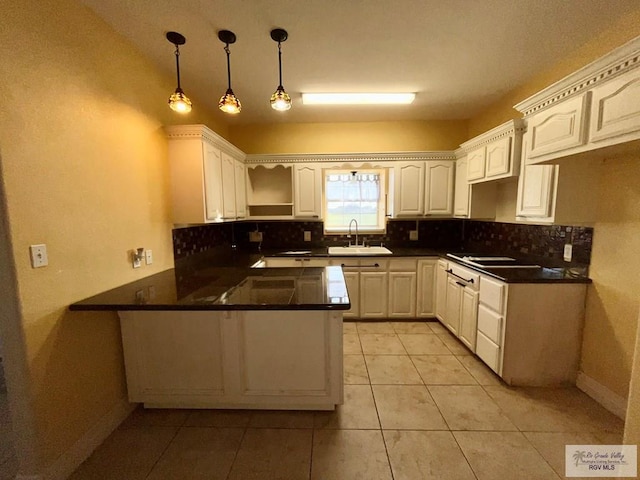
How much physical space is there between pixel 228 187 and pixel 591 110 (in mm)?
2963

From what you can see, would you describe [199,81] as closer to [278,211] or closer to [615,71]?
[278,211]

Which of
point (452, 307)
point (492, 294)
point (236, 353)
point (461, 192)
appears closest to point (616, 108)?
point (492, 294)

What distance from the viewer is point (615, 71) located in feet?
4.58

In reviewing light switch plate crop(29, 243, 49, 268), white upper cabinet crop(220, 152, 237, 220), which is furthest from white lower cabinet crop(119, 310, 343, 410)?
white upper cabinet crop(220, 152, 237, 220)

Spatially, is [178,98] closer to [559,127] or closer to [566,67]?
[559,127]

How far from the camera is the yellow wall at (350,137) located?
352 cm

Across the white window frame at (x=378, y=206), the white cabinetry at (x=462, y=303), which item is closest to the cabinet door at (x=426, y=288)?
the white cabinetry at (x=462, y=303)

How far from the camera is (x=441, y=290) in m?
3.12

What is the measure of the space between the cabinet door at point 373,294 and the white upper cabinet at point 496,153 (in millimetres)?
1533

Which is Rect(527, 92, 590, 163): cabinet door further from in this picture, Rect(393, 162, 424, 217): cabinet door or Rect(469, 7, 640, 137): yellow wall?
Rect(393, 162, 424, 217): cabinet door

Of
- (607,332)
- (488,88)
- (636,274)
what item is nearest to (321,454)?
(607,332)

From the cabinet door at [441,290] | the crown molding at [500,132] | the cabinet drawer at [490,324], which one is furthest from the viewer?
the cabinet door at [441,290]

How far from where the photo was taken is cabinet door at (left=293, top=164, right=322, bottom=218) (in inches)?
135

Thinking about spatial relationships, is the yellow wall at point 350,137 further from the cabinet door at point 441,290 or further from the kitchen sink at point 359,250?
the cabinet door at point 441,290
